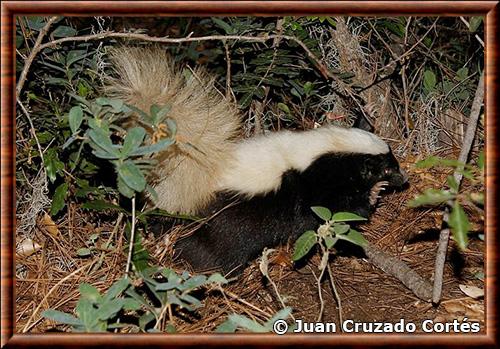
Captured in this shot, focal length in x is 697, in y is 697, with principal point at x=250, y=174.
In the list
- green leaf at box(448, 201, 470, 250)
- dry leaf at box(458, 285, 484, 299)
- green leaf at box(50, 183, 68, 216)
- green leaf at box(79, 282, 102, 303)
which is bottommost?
dry leaf at box(458, 285, 484, 299)

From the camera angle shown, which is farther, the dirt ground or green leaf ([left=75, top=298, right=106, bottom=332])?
the dirt ground

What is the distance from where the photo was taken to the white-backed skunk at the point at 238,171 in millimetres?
3545

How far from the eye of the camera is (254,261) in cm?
396

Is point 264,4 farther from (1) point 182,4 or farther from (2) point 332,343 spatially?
(2) point 332,343

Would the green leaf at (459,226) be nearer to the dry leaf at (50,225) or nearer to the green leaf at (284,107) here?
the dry leaf at (50,225)

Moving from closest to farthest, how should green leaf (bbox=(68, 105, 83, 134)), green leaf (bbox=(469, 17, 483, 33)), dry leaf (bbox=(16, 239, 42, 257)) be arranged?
green leaf (bbox=(68, 105, 83, 134)) → green leaf (bbox=(469, 17, 483, 33)) → dry leaf (bbox=(16, 239, 42, 257))

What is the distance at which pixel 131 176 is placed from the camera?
2.60 meters

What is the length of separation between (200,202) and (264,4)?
1419 millimetres

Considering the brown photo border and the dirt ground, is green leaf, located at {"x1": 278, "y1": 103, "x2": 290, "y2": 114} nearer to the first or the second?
the dirt ground

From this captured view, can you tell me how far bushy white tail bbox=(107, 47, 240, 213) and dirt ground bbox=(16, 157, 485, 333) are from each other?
0.34m

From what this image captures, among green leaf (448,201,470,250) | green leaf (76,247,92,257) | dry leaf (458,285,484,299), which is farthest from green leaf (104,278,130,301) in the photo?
dry leaf (458,285,484,299)

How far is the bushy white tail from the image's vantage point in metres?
3.48

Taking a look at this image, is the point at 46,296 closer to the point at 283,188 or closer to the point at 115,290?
the point at 115,290

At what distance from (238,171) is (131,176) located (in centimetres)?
125
